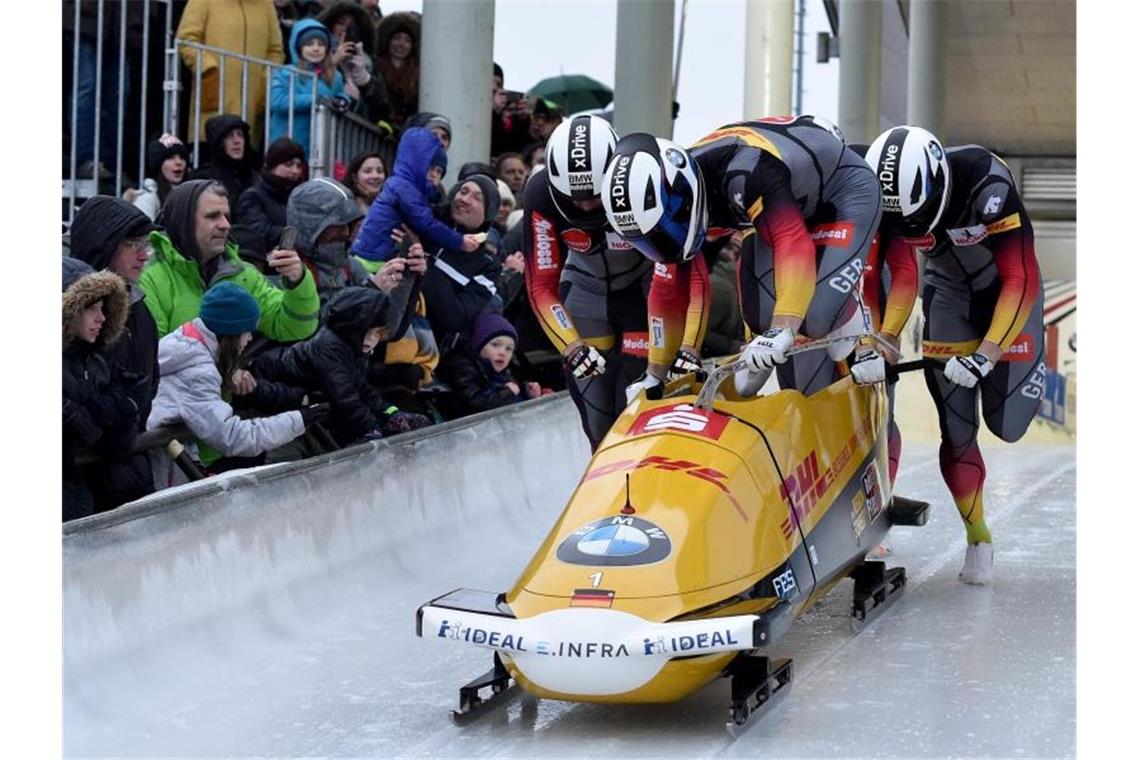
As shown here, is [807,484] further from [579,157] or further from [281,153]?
[281,153]

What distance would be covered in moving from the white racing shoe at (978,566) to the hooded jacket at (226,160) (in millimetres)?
2626

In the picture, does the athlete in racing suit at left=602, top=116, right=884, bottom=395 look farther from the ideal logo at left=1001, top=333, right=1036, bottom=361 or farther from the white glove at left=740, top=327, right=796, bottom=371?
the ideal logo at left=1001, top=333, right=1036, bottom=361

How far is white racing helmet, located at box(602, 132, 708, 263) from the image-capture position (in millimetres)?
3904

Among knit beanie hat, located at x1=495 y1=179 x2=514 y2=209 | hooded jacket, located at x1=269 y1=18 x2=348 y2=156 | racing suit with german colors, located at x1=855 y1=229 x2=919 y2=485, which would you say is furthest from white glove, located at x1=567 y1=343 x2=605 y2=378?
knit beanie hat, located at x1=495 y1=179 x2=514 y2=209

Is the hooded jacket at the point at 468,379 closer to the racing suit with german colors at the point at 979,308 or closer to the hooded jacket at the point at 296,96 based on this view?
the hooded jacket at the point at 296,96

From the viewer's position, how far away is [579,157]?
14.3 feet

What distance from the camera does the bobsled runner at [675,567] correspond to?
3247 mm

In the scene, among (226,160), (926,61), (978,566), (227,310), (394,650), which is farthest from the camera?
(926,61)

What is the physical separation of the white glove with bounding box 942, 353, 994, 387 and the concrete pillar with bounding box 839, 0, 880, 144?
A: 13.6 metres

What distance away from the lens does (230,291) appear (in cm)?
475

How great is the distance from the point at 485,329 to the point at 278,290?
1.14 m

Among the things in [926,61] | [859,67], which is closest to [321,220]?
[859,67]
